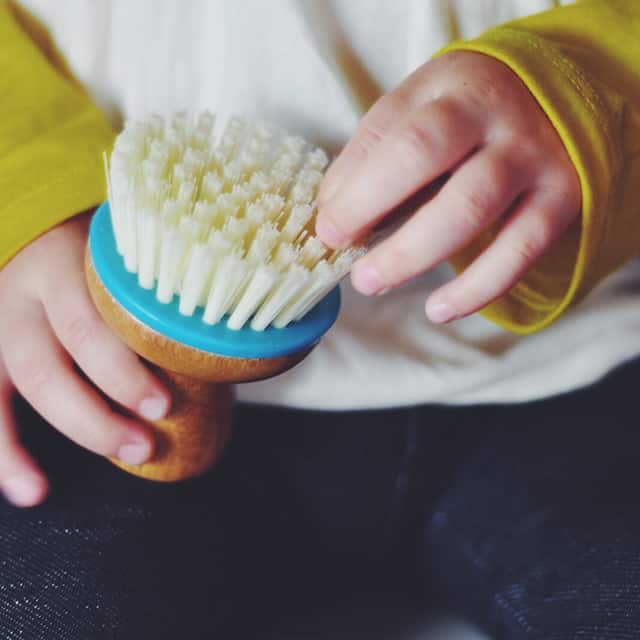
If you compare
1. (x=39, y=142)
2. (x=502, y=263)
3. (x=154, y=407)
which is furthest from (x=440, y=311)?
(x=39, y=142)

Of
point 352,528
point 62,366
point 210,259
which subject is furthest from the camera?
point 352,528

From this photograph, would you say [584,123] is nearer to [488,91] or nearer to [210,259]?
[488,91]

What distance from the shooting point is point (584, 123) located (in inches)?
14.6

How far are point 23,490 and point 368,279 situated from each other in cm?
22

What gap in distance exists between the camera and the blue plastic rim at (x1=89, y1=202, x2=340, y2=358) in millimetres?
327

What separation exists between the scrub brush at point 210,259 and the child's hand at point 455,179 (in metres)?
0.02

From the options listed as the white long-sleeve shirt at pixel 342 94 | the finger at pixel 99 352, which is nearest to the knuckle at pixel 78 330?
the finger at pixel 99 352

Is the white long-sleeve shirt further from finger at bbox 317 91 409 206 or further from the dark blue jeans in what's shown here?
finger at bbox 317 91 409 206

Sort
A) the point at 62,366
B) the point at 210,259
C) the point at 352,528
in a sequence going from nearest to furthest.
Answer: the point at 210,259 → the point at 62,366 → the point at 352,528

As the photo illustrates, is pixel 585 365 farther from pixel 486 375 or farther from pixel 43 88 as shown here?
pixel 43 88

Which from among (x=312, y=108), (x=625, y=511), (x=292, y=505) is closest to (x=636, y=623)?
(x=625, y=511)

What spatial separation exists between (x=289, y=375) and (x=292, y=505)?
8 centimetres

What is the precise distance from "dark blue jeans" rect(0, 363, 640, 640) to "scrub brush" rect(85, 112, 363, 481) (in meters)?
0.12

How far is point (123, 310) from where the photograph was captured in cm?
34
